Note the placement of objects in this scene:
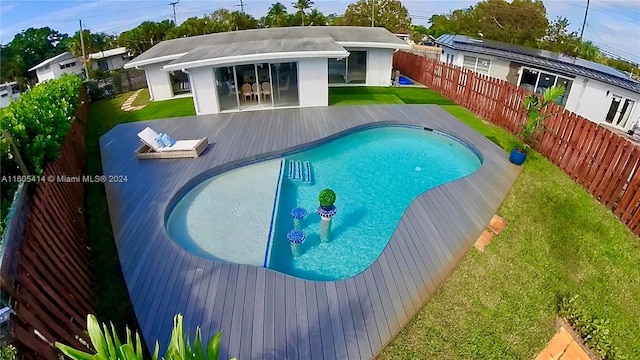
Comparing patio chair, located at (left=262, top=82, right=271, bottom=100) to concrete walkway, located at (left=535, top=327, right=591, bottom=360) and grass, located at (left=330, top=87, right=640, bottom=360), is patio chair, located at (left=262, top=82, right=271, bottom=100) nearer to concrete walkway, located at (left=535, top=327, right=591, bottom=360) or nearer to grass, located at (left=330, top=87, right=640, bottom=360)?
grass, located at (left=330, top=87, right=640, bottom=360)

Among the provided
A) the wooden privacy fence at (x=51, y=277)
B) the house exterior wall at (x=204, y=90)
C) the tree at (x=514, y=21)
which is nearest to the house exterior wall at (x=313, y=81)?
the house exterior wall at (x=204, y=90)

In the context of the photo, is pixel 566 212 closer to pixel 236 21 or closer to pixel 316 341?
pixel 316 341

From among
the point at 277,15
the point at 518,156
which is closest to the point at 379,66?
the point at 518,156

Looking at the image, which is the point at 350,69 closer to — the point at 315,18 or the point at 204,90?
the point at 204,90

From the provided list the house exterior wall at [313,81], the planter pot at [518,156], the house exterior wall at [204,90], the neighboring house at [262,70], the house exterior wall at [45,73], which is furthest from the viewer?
the house exterior wall at [45,73]

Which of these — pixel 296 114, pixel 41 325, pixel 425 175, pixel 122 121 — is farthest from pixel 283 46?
pixel 41 325

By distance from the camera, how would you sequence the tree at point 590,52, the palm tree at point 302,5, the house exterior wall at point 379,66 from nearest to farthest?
the house exterior wall at point 379,66, the tree at point 590,52, the palm tree at point 302,5

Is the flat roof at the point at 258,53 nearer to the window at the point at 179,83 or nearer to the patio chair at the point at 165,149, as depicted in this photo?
the window at the point at 179,83
